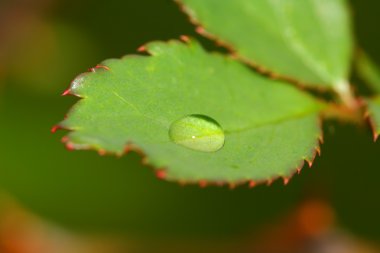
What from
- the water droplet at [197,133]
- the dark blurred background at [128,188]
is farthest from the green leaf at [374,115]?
the dark blurred background at [128,188]

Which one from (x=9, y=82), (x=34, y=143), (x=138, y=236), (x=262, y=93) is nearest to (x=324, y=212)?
(x=138, y=236)

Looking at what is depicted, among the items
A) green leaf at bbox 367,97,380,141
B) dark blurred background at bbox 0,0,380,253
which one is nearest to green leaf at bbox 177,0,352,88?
green leaf at bbox 367,97,380,141

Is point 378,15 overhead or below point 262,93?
overhead

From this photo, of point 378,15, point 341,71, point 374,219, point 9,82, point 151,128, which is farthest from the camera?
point 9,82

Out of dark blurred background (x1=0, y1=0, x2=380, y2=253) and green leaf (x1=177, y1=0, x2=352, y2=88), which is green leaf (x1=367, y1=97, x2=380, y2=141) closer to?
green leaf (x1=177, y1=0, x2=352, y2=88)

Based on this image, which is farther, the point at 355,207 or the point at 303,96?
the point at 355,207

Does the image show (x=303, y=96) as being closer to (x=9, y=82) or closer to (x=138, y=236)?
(x=138, y=236)
